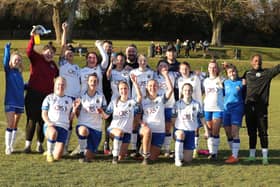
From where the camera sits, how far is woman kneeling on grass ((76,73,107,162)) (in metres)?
7.67

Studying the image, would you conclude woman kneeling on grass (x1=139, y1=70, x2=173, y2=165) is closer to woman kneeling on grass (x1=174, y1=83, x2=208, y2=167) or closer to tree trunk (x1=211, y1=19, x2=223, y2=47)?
woman kneeling on grass (x1=174, y1=83, x2=208, y2=167)

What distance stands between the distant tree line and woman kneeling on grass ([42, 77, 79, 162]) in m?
45.4

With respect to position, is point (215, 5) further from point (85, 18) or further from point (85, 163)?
point (85, 163)

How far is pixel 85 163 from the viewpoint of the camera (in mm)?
7500

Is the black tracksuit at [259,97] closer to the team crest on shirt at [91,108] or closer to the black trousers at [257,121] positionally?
the black trousers at [257,121]

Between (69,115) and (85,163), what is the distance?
3.05ft

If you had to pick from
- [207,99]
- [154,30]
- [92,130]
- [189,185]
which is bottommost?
[189,185]

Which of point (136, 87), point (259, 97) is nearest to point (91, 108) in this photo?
point (136, 87)

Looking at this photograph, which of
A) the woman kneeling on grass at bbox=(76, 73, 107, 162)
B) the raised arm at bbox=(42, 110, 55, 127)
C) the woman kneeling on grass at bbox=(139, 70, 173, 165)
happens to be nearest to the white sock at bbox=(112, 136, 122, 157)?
the woman kneeling on grass at bbox=(76, 73, 107, 162)

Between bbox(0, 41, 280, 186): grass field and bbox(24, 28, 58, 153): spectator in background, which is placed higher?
bbox(24, 28, 58, 153): spectator in background

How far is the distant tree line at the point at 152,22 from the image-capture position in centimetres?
5469

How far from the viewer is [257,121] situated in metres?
8.19

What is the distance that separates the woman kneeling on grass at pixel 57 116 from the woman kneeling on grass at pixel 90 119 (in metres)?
0.19

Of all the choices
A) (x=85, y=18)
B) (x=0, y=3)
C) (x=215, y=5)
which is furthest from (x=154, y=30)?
(x=0, y=3)
